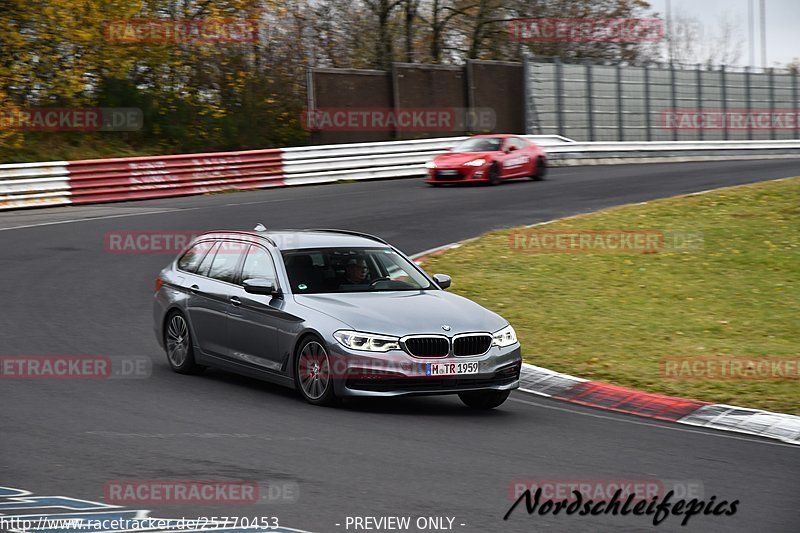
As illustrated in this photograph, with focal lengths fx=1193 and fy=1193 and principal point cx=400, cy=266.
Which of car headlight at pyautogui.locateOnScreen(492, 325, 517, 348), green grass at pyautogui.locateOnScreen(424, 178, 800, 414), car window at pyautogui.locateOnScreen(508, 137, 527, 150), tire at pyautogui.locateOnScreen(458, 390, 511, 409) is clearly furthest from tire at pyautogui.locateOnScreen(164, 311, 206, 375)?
car window at pyautogui.locateOnScreen(508, 137, 527, 150)

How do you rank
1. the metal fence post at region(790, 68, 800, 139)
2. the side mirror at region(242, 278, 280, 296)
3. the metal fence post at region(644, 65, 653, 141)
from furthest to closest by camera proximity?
the metal fence post at region(790, 68, 800, 139)
the metal fence post at region(644, 65, 653, 141)
the side mirror at region(242, 278, 280, 296)

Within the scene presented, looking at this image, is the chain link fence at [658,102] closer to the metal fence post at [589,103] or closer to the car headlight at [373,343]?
the metal fence post at [589,103]

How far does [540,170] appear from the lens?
102 ft

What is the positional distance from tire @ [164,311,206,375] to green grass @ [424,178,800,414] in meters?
3.51

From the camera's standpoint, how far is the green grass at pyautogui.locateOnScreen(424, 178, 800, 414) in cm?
1207

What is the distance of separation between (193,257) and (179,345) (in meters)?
1.00

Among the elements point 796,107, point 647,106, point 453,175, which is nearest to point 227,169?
point 453,175

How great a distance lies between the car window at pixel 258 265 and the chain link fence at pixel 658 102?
2861 cm

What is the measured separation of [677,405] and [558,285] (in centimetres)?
589

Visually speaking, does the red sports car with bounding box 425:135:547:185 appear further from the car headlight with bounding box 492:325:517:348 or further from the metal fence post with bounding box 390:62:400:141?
the car headlight with bounding box 492:325:517:348

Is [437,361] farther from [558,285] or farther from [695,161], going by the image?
[695,161]

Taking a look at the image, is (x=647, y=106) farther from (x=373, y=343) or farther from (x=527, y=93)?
(x=373, y=343)

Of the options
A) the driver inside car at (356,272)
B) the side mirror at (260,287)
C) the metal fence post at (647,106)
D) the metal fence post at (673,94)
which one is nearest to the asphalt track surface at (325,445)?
the side mirror at (260,287)

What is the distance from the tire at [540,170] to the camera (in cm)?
3102
